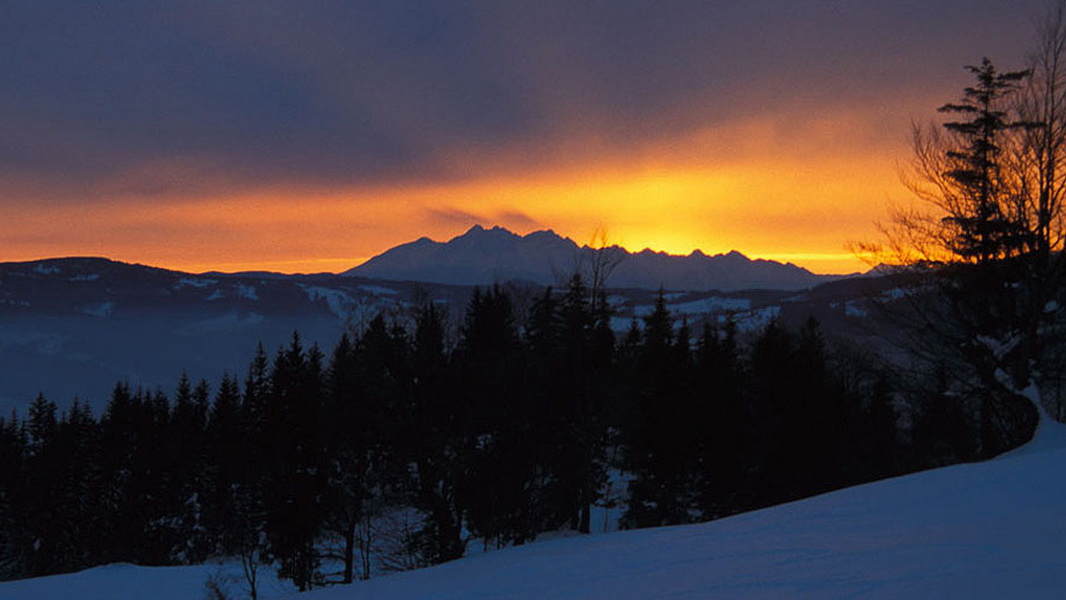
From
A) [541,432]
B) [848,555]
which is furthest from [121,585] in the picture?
[848,555]

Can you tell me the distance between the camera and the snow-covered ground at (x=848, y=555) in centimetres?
412

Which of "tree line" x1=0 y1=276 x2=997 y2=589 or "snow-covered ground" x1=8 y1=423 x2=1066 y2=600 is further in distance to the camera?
"tree line" x1=0 y1=276 x2=997 y2=589

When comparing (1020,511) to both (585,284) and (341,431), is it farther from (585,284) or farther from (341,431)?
(341,431)

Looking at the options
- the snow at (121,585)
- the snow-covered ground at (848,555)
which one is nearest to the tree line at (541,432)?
the snow at (121,585)

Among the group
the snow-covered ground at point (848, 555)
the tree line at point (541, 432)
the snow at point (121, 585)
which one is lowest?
the snow at point (121, 585)

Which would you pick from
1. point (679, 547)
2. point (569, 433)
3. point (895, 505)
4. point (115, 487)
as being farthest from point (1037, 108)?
point (115, 487)

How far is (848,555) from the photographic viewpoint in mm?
5148

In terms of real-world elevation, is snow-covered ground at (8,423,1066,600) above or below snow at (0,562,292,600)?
above

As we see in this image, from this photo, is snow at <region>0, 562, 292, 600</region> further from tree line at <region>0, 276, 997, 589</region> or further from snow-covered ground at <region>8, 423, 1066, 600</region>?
snow-covered ground at <region>8, 423, 1066, 600</region>

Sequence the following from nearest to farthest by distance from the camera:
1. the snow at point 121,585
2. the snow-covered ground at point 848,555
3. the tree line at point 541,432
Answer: the snow-covered ground at point 848,555
the tree line at point 541,432
the snow at point 121,585

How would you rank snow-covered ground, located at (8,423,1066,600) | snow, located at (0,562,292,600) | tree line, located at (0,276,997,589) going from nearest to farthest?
snow-covered ground, located at (8,423,1066,600) → tree line, located at (0,276,997,589) → snow, located at (0,562,292,600)

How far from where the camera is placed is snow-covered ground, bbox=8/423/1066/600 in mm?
4117

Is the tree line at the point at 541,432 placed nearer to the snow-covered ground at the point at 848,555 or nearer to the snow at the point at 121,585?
the snow at the point at 121,585

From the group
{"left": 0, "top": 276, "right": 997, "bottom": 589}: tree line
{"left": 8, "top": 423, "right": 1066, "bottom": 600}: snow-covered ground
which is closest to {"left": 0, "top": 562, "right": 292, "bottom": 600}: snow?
{"left": 0, "top": 276, "right": 997, "bottom": 589}: tree line
